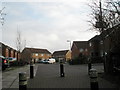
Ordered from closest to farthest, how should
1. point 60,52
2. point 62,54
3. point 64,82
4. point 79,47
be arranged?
point 64,82 → point 79,47 → point 62,54 → point 60,52

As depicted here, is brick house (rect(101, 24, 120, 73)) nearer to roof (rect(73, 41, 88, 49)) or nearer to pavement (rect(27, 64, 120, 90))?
pavement (rect(27, 64, 120, 90))

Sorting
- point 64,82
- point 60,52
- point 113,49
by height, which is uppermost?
point 60,52

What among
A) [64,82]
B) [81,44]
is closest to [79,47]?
[81,44]

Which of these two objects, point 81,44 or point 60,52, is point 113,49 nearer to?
point 81,44

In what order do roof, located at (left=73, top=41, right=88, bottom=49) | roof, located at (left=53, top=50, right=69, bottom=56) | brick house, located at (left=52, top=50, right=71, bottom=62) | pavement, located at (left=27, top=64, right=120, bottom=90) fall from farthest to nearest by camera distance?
roof, located at (left=53, top=50, right=69, bottom=56) < brick house, located at (left=52, top=50, right=71, bottom=62) < roof, located at (left=73, top=41, right=88, bottom=49) < pavement, located at (left=27, top=64, right=120, bottom=90)

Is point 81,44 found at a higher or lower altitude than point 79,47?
higher

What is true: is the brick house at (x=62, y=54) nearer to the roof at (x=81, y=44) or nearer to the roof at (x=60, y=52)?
the roof at (x=60, y=52)

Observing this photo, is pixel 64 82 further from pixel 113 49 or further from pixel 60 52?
pixel 60 52

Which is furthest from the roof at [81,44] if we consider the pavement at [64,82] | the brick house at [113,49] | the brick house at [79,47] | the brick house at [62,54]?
the pavement at [64,82]

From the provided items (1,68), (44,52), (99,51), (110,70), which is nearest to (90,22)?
(110,70)

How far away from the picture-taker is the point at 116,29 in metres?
12.4

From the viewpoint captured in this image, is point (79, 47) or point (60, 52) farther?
point (60, 52)

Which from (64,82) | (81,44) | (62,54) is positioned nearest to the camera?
(64,82)

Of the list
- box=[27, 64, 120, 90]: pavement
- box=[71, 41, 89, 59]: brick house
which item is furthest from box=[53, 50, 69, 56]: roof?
box=[27, 64, 120, 90]: pavement
